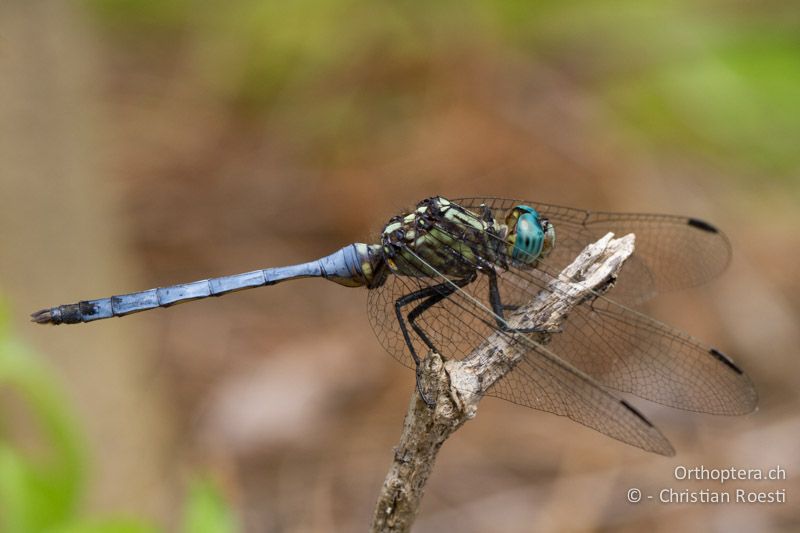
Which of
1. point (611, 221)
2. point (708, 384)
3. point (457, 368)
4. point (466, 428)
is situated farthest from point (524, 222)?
point (466, 428)

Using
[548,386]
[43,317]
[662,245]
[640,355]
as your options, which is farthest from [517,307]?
[43,317]

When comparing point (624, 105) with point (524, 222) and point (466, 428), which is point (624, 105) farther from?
point (524, 222)

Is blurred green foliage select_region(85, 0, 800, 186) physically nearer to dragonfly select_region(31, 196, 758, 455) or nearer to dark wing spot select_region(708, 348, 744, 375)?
dragonfly select_region(31, 196, 758, 455)

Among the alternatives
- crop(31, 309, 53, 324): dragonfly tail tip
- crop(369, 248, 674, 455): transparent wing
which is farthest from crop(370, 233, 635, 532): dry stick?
crop(31, 309, 53, 324): dragonfly tail tip

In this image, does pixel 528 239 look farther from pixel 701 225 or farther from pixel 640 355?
pixel 701 225

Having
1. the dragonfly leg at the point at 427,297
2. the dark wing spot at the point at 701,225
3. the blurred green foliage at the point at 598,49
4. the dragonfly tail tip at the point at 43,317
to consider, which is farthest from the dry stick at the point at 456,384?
the blurred green foliage at the point at 598,49
